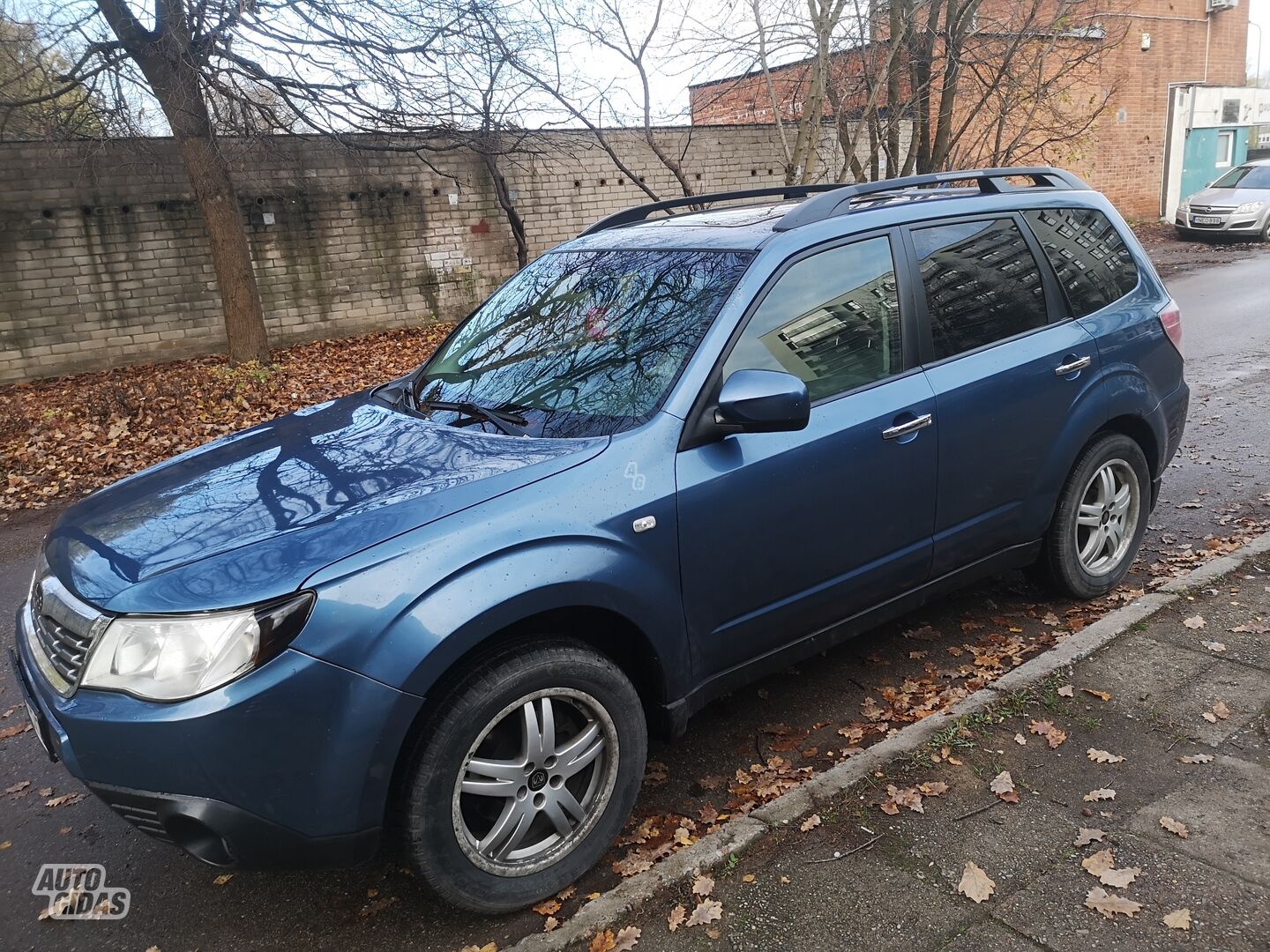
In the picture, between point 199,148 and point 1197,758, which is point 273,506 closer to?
point 1197,758

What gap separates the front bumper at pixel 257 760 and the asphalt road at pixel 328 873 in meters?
0.51

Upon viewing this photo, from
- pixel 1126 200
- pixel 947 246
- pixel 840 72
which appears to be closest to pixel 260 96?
pixel 840 72

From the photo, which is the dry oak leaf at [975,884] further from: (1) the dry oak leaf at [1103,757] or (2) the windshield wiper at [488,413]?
(2) the windshield wiper at [488,413]

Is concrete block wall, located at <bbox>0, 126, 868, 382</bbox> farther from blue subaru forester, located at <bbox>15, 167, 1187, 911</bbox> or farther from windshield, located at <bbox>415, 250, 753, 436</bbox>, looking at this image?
blue subaru forester, located at <bbox>15, 167, 1187, 911</bbox>

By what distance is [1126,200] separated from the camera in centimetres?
2569

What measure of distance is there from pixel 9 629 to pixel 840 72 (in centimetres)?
1248

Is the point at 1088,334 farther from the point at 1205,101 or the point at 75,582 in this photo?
the point at 1205,101

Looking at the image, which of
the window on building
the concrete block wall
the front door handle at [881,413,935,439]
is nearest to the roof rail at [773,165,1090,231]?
the front door handle at [881,413,935,439]

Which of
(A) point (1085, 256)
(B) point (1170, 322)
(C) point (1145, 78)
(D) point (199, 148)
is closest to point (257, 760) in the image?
(A) point (1085, 256)

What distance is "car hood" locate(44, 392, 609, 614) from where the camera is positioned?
7.94 feet

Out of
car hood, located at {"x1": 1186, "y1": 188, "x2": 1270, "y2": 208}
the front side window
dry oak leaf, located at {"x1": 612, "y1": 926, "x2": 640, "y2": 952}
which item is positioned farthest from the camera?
car hood, located at {"x1": 1186, "y1": 188, "x2": 1270, "y2": 208}

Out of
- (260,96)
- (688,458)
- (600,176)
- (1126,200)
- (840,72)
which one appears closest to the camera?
(688,458)

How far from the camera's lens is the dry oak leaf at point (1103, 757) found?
3.22 m

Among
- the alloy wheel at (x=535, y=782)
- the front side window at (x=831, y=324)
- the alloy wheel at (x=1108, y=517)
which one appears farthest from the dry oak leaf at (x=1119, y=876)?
the alloy wheel at (x=1108, y=517)
